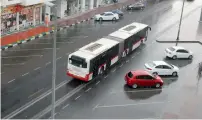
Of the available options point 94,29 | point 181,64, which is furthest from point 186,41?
point 94,29

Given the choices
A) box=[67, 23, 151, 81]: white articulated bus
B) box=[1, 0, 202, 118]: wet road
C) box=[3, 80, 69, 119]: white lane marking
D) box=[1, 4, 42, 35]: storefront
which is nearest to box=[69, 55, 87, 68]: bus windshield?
box=[67, 23, 151, 81]: white articulated bus

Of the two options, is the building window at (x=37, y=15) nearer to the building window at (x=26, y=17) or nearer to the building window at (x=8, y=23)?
the building window at (x=26, y=17)

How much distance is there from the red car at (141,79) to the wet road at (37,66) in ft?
15.0

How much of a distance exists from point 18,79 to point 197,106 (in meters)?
14.6

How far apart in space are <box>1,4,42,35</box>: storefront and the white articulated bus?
12.0 metres

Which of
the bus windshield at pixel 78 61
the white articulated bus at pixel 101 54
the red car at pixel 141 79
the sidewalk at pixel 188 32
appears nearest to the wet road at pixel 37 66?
the white articulated bus at pixel 101 54

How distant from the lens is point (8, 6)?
38.0 m

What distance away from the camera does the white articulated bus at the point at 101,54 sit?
2842 cm

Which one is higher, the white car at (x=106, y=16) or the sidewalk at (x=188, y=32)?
the white car at (x=106, y=16)

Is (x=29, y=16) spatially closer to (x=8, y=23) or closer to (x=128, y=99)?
(x=8, y=23)

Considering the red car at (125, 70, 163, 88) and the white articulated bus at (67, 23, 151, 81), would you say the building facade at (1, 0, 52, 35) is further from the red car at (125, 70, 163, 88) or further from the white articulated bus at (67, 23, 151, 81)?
the red car at (125, 70, 163, 88)

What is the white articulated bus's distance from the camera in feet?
93.2

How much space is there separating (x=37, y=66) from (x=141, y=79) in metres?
9.73

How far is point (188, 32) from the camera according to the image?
160ft
